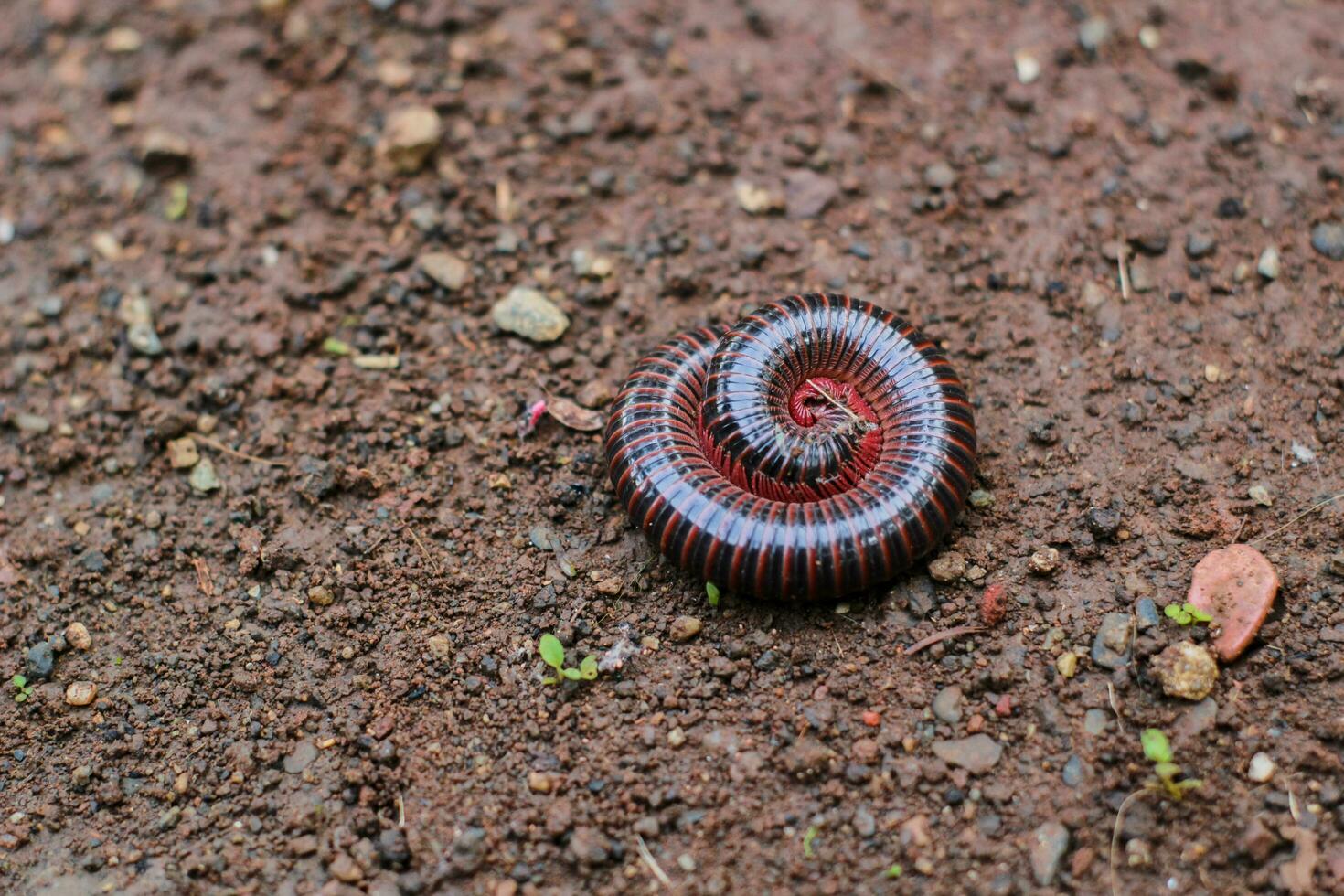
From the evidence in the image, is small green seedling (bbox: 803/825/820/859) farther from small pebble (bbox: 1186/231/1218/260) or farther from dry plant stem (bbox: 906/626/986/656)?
small pebble (bbox: 1186/231/1218/260)

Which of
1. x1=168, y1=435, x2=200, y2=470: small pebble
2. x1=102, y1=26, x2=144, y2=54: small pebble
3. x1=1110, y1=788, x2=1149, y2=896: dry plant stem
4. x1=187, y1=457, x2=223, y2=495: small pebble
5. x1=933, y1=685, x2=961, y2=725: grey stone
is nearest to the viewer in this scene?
x1=1110, y1=788, x2=1149, y2=896: dry plant stem

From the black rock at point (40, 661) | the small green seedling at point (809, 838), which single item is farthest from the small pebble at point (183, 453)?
the small green seedling at point (809, 838)

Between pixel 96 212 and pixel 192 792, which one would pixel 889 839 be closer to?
pixel 192 792

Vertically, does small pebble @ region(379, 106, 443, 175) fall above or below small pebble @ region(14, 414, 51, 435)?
above

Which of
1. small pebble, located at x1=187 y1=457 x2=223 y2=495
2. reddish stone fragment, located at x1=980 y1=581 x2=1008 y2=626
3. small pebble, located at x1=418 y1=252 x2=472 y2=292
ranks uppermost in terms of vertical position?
small pebble, located at x1=418 y1=252 x2=472 y2=292

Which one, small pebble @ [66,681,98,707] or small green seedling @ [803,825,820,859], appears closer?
small green seedling @ [803,825,820,859]

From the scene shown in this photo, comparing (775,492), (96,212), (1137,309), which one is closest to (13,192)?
(96,212)

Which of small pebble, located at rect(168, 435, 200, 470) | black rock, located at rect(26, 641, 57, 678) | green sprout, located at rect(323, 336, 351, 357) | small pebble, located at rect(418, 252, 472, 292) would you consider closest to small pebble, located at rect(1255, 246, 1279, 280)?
small pebble, located at rect(418, 252, 472, 292)
